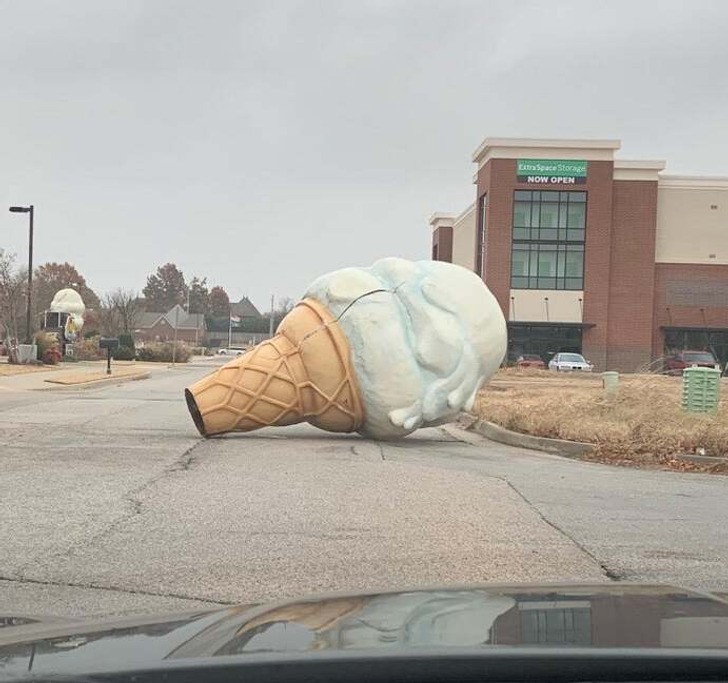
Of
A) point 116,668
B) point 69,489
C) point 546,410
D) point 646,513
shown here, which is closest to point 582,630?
point 116,668

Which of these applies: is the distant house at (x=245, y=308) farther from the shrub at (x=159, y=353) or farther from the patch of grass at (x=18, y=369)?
the patch of grass at (x=18, y=369)

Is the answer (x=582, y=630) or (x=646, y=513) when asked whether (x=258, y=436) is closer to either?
(x=646, y=513)

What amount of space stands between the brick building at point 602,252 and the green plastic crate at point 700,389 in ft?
139

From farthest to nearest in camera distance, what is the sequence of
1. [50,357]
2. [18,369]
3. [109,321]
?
[109,321], [50,357], [18,369]

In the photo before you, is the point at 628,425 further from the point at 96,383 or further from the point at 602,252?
the point at 602,252

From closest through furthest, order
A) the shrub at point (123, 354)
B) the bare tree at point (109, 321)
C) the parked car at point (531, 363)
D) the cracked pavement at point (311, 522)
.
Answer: the cracked pavement at point (311, 522), the parked car at point (531, 363), the shrub at point (123, 354), the bare tree at point (109, 321)

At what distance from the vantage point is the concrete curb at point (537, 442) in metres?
12.7

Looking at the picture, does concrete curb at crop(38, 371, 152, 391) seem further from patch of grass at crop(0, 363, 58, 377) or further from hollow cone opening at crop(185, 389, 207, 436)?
hollow cone opening at crop(185, 389, 207, 436)

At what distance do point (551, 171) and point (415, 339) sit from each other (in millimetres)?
48660

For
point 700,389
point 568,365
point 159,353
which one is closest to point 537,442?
point 700,389

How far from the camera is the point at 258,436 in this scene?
541 inches

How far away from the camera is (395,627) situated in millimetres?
2182

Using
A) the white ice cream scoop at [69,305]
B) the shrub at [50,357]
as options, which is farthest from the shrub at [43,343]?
the white ice cream scoop at [69,305]

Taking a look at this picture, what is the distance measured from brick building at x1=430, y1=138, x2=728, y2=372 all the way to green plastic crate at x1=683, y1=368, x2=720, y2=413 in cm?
4228
